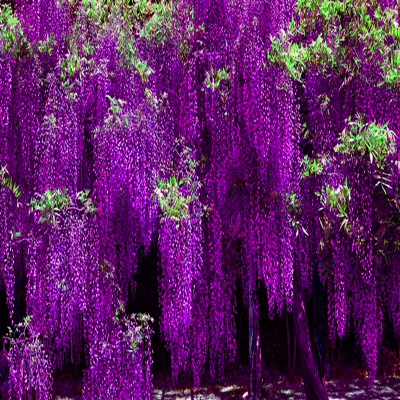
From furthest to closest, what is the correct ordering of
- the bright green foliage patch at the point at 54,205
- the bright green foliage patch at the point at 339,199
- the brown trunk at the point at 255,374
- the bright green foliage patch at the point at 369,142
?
the brown trunk at the point at 255,374 → the bright green foliage patch at the point at 54,205 → the bright green foliage patch at the point at 339,199 → the bright green foliage patch at the point at 369,142

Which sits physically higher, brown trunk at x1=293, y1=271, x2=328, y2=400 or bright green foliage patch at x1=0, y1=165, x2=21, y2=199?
bright green foliage patch at x1=0, y1=165, x2=21, y2=199

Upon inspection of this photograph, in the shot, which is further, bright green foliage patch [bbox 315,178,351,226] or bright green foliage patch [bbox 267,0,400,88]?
bright green foliage patch [bbox 267,0,400,88]

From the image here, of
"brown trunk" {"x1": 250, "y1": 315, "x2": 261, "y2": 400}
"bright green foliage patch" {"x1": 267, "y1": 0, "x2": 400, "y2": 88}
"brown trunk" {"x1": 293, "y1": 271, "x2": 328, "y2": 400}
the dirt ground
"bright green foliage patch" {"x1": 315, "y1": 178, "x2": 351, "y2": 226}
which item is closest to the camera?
"bright green foliage patch" {"x1": 315, "y1": 178, "x2": 351, "y2": 226}

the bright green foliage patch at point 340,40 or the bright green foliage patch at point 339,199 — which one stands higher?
the bright green foliage patch at point 340,40

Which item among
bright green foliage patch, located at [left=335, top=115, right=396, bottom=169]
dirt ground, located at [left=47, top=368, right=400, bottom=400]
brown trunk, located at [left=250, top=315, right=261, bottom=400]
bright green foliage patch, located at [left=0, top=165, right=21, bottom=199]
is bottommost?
dirt ground, located at [left=47, top=368, right=400, bottom=400]

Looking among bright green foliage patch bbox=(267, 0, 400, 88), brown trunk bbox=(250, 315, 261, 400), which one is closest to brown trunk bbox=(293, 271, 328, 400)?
brown trunk bbox=(250, 315, 261, 400)

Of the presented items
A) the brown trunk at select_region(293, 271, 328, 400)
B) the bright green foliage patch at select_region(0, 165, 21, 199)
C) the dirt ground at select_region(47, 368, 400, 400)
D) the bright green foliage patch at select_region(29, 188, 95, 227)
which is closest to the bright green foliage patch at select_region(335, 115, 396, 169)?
the brown trunk at select_region(293, 271, 328, 400)

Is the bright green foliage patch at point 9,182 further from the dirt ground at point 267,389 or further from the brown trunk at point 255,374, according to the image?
the dirt ground at point 267,389

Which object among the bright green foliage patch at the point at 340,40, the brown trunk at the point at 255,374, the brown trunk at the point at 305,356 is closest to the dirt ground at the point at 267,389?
the brown trunk at the point at 255,374

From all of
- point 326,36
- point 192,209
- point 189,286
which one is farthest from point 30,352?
point 326,36

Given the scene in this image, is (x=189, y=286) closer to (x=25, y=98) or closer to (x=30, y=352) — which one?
(x=30, y=352)

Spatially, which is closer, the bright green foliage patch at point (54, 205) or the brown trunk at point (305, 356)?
the bright green foliage patch at point (54, 205)

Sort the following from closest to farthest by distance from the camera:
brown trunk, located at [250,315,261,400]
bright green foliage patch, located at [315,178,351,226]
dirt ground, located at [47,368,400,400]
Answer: bright green foliage patch, located at [315,178,351,226] → brown trunk, located at [250,315,261,400] → dirt ground, located at [47,368,400,400]

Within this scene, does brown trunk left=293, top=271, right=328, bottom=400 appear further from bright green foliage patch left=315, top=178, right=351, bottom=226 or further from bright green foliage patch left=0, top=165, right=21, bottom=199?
bright green foliage patch left=0, top=165, right=21, bottom=199
